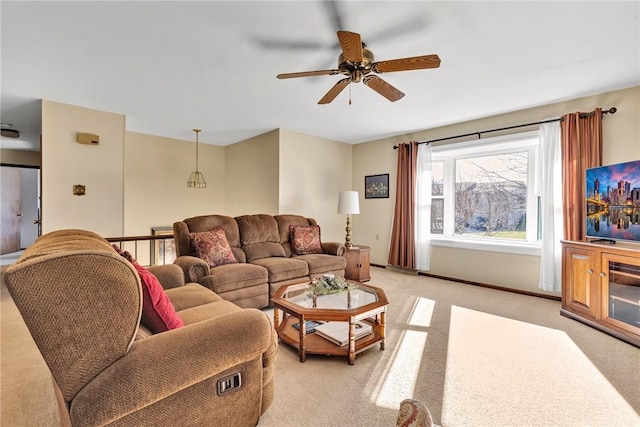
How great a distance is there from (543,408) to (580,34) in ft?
8.39

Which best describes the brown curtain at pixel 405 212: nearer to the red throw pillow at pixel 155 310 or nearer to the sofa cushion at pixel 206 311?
the sofa cushion at pixel 206 311

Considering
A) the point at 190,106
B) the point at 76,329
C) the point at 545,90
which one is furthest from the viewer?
the point at 190,106

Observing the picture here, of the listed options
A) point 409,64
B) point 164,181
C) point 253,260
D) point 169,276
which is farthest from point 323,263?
point 164,181

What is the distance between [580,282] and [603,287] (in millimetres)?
229

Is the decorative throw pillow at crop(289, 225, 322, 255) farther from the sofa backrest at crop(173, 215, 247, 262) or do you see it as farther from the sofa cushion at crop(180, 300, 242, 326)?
the sofa cushion at crop(180, 300, 242, 326)

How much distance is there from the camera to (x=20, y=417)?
158 centimetres

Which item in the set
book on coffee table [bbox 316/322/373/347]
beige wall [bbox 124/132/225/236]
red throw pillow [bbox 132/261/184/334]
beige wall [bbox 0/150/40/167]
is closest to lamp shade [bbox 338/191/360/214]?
book on coffee table [bbox 316/322/373/347]

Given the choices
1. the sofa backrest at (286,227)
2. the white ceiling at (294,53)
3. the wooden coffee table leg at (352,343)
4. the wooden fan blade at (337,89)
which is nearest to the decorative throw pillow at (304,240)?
the sofa backrest at (286,227)

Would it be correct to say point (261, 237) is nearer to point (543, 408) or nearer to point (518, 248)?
point (543, 408)

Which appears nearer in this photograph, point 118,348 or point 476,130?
point 118,348

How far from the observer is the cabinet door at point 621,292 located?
241 centimetres

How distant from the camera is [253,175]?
5.54m

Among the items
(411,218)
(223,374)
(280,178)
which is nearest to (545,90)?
(411,218)

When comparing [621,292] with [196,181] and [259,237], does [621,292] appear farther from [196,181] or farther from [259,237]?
[196,181]
